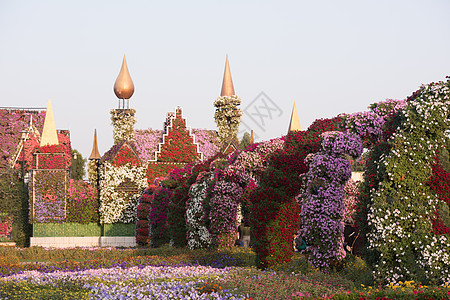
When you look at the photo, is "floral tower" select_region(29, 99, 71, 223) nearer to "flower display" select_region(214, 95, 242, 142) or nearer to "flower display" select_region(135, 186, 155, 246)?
"flower display" select_region(135, 186, 155, 246)

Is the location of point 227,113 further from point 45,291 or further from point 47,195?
point 45,291

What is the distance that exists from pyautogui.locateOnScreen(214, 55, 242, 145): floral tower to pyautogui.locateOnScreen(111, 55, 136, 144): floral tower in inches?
275

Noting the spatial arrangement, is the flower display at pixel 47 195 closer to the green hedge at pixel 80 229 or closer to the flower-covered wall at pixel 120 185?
the green hedge at pixel 80 229

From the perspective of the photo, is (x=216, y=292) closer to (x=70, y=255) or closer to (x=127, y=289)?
(x=127, y=289)

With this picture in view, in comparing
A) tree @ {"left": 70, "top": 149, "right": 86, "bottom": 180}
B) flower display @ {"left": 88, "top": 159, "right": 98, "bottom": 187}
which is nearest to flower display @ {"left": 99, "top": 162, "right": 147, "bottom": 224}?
flower display @ {"left": 88, "top": 159, "right": 98, "bottom": 187}

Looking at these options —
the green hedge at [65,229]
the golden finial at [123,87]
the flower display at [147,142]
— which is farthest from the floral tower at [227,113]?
the green hedge at [65,229]

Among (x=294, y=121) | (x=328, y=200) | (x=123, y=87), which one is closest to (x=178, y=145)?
(x=123, y=87)

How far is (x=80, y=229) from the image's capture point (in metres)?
43.9

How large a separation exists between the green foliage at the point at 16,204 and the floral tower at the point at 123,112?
26.7 feet

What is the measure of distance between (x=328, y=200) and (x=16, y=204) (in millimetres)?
33931

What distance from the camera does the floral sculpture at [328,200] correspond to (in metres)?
15.0

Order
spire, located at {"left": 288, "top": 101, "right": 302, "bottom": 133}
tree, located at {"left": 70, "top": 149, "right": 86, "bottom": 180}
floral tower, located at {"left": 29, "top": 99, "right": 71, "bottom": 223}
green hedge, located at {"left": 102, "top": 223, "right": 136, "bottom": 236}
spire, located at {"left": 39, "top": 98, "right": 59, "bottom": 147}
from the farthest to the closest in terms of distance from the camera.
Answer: tree, located at {"left": 70, "top": 149, "right": 86, "bottom": 180}, spire, located at {"left": 288, "top": 101, "right": 302, "bottom": 133}, green hedge, located at {"left": 102, "top": 223, "right": 136, "bottom": 236}, spire, located at {"left": 39, "top": 98, "right": 59, "bottom": 147}, floral tower, located at {"left": 29, "top": 99, "right": 71, "bottom": 223}

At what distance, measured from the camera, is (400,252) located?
12.2 m

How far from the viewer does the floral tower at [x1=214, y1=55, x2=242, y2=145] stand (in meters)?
45.8
